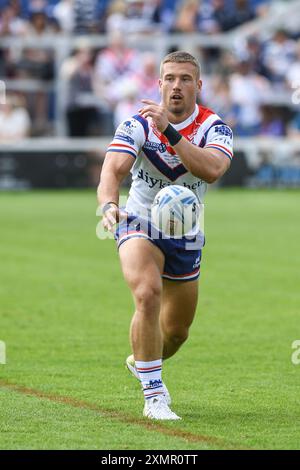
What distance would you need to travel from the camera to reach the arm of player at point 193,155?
7.20m

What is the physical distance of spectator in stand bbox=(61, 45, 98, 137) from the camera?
27.3 meters

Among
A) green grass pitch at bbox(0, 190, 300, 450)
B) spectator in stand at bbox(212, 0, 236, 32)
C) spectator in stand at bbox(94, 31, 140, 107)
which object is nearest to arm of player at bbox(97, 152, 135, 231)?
green grass pitch at bbox(0, 190, 300, 450)

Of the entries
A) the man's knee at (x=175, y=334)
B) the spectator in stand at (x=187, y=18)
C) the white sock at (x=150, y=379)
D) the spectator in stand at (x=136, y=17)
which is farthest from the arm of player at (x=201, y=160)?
the spectator in stand at (x=187, y=18)

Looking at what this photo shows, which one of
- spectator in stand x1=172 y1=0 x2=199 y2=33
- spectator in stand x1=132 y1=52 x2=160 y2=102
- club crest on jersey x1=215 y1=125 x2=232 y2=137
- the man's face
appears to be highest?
spectator in stand x1=172 y1=0 x2=199 y2=33

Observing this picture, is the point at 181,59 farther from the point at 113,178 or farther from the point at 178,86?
the point at 113,178

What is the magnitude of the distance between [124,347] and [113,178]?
311cm

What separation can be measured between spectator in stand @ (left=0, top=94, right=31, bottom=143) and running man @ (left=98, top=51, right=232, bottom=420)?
18706 mm

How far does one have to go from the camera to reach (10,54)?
27.8 m

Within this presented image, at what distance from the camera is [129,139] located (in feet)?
25.0

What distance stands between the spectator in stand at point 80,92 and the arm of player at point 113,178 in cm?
1987

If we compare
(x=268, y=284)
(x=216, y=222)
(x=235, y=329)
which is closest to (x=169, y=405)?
(x=235, y=329)

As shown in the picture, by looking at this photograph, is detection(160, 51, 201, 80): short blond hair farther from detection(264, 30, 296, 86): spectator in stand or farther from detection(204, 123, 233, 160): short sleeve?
detection(264, 30, 296, 86): spectator in stand

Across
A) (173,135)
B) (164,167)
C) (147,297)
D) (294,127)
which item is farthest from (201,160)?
(294,127)
